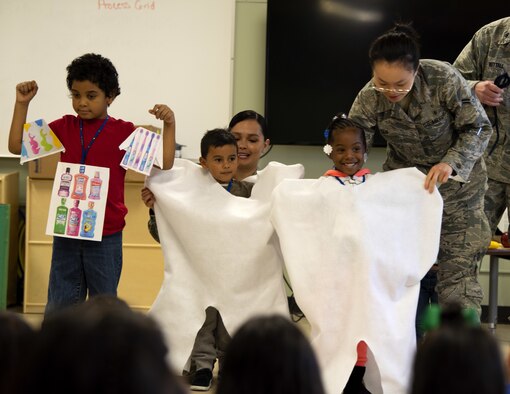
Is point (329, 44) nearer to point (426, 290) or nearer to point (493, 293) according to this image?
point (493, 293)

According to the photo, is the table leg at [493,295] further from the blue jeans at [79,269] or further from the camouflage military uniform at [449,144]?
the blue jeans at [79,269]

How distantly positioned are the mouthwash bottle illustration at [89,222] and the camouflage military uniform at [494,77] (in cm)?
156

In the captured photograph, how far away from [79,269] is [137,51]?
251 cm

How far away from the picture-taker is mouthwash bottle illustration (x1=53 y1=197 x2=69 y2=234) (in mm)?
2750

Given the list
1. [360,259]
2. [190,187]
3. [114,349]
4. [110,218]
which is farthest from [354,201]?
[114,349]

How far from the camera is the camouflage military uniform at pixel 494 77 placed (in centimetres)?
311

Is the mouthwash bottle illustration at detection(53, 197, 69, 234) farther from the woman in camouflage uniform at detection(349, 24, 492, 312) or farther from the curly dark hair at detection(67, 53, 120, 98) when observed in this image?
the woman in camouflage uniform at detection(349, 24, 492, 312)

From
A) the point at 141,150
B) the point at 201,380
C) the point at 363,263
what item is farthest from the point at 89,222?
the point at 363,263

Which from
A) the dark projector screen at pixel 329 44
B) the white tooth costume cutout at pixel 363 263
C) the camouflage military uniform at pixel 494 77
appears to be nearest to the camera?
the white tooth costume cutout at pixel 363 263

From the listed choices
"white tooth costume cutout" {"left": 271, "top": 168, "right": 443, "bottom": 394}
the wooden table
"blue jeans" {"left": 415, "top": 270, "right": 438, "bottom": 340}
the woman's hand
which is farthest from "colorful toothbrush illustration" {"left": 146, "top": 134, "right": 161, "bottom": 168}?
the wooden table

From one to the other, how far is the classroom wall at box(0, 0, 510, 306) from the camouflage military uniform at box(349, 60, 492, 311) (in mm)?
2120

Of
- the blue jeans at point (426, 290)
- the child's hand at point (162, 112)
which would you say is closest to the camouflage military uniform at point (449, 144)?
the blue jeans at point (426, 290)

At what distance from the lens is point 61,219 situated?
9.08 feet

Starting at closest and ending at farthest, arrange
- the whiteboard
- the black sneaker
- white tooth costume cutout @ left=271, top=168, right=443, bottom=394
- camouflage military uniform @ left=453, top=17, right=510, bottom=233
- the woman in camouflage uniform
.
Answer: white tooth costume cutout @ left=271, top=168, right=443, bottom=394, the woman in camouflage uniform, the black sneaker, camouflage military uniform @ left=453, top=17, right=510, bottom=233, the whiteboard
